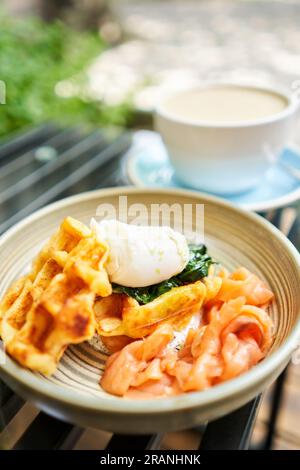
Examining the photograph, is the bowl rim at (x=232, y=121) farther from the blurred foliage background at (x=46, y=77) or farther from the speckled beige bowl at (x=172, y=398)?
the blurred foliage background at (x=46, y=77)

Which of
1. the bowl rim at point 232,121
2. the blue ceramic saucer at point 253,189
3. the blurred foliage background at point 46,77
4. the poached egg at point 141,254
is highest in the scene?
the bowl rim at point 232,121

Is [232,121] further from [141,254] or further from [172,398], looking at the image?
[172,398]

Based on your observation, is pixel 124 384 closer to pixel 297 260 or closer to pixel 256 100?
pixel 297 260

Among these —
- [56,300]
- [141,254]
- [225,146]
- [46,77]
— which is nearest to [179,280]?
[141,254]

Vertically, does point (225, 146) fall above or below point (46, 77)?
above

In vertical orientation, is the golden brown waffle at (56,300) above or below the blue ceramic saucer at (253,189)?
above

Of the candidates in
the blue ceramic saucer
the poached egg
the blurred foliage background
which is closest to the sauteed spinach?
the poached egg

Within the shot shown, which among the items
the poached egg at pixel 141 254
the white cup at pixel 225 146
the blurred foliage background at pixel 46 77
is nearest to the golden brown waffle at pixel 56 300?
the poached egg at pixel 141 254
